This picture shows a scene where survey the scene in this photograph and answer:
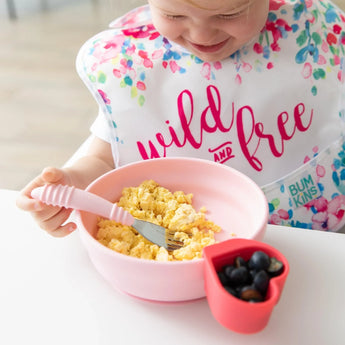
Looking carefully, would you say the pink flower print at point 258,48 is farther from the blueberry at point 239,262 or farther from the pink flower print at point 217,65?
the blueberry at point 239,262

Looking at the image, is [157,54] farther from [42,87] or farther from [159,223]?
[42,87]

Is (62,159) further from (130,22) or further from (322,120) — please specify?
(322,120)

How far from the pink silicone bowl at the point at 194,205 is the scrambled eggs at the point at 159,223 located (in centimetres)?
2

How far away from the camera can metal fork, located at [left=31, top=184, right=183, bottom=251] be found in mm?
596

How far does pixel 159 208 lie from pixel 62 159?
1.33 metres

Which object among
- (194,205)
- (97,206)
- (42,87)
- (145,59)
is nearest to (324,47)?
(145,59)

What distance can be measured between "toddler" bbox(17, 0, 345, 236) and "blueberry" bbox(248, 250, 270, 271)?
493mm

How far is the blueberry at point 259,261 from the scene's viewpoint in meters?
0.47

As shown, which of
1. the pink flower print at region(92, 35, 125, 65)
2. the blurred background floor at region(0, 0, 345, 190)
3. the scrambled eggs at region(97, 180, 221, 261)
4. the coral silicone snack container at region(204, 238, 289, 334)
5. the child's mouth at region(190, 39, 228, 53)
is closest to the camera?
the coral silicone snack container at region(204, 238, 289, 334)

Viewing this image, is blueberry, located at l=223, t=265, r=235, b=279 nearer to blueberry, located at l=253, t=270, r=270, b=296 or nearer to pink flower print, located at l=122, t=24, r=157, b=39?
blueberry, located at l=253, t=270, r=270, b=296

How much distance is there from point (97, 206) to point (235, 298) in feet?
0.77

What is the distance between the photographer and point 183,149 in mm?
979

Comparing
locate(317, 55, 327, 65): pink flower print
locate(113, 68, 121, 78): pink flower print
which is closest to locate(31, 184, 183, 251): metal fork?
locate(113, 68, 121, 78): pink flower print

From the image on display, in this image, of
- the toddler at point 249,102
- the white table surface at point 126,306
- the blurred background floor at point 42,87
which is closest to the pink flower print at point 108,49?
the toddler at point 249,102
